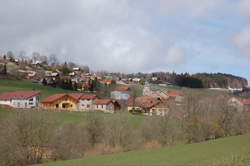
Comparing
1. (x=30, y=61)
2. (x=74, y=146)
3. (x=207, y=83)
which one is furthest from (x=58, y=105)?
(x=30, y=61)

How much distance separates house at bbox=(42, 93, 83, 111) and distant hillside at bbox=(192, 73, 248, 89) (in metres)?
70.0

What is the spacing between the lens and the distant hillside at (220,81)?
131500mm

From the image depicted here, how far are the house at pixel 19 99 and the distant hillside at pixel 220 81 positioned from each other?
80.7 m

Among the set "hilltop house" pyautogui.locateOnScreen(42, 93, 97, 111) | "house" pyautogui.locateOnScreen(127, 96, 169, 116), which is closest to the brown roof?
"house" pyautogui.locateOnScreen(127, 96, 169, 116)

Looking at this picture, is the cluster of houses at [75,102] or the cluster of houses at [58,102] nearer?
the cluster of houses at [58,102]

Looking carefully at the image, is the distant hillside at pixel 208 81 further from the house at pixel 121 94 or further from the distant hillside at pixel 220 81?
the house at pixel 121 94

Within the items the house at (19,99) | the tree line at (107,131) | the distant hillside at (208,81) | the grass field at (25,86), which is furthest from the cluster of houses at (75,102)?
the distant hillside at (208,81)

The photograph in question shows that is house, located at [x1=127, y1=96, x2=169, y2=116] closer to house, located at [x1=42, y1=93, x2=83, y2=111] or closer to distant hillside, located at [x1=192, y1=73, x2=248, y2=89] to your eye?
house, located at [x1=42, y1=93, x2=83, y2=111]

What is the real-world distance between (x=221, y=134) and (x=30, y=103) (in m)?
44.0

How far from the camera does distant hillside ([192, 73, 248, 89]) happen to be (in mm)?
131500

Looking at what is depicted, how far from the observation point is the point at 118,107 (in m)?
78.8

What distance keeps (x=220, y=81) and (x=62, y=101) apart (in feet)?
271

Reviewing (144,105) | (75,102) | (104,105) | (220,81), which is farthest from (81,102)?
(220,81)

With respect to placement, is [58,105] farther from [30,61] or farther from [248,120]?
[30,61]
